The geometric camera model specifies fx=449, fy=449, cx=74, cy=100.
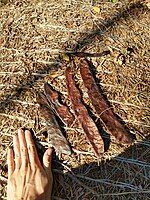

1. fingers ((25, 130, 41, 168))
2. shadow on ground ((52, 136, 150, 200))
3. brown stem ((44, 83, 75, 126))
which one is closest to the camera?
shadow on ground ((52, 136, 150, 200))

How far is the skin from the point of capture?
2.82 metres

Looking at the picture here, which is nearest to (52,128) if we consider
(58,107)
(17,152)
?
(58,107)

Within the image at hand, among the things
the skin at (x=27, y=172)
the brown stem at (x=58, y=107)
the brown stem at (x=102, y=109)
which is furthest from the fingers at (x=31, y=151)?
the brown stem at (x=102, y=109)

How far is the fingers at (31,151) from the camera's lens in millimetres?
2924

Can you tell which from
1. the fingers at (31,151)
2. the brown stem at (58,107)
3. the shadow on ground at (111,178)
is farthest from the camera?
the brown stem at (58,107)

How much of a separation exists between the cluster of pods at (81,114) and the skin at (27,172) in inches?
5.6

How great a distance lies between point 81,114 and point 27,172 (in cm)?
53

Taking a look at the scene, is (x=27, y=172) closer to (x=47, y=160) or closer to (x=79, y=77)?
(x=47, y=160)

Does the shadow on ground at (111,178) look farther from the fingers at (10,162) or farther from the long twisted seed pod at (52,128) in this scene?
the fingers at (10,162)

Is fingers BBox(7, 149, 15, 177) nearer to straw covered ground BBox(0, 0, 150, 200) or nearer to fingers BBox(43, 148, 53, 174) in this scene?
straw covered ground BBox(0, 0, 150, 200)

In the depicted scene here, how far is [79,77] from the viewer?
3.25m

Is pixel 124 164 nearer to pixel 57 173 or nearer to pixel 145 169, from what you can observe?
pixel 145 169

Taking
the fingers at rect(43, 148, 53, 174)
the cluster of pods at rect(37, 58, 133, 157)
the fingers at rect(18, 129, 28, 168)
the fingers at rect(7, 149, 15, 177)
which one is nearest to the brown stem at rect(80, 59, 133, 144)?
the cluster of pods at rect(37, 58, 133, 157)

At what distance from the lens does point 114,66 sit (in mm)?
3291
